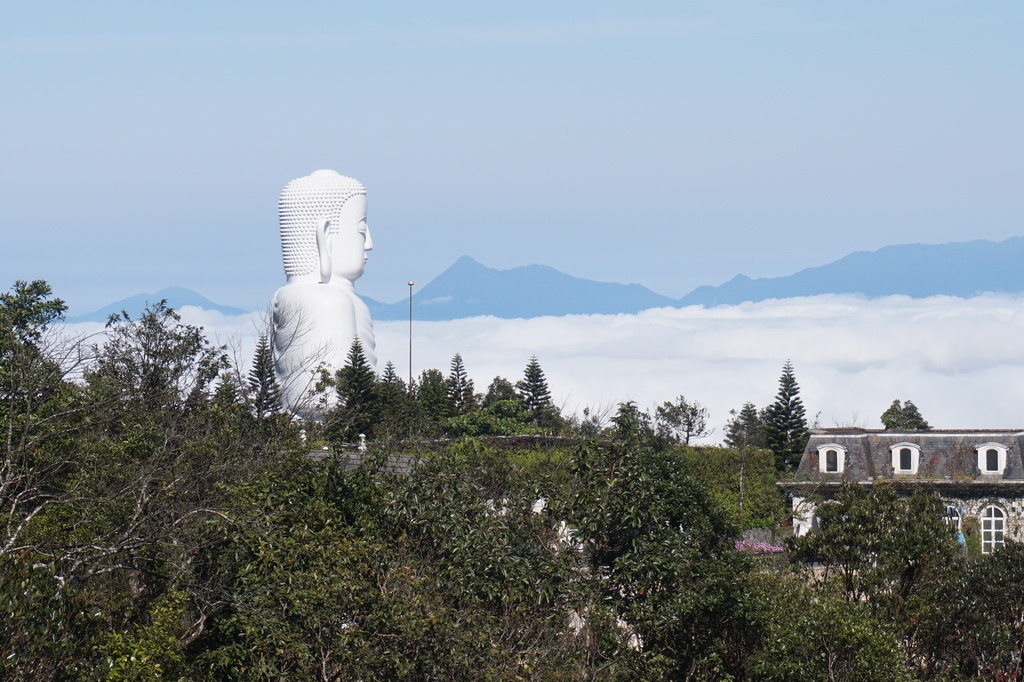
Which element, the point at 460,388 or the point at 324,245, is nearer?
the point at 324,245

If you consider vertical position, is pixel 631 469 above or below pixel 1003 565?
above

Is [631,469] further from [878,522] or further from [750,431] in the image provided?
[750,431]

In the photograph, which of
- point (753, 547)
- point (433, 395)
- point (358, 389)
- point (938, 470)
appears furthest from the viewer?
point (433, 395)

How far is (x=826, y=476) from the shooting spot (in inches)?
1748

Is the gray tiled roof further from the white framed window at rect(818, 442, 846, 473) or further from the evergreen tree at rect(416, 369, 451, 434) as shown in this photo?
the evergreen tree at rect(416, 369, 451, 434)

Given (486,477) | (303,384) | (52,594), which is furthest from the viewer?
(303,384)

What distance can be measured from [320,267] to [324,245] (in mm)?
814

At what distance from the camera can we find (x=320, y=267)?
52.4 meters

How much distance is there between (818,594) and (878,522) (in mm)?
2111

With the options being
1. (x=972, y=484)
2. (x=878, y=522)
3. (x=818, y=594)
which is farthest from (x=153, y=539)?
(x=972, y=484)

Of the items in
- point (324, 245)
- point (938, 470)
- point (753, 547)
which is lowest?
point (753, 547)

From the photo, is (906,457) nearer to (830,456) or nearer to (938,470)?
(938,470)

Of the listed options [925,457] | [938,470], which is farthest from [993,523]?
[925,457]

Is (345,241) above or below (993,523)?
above
